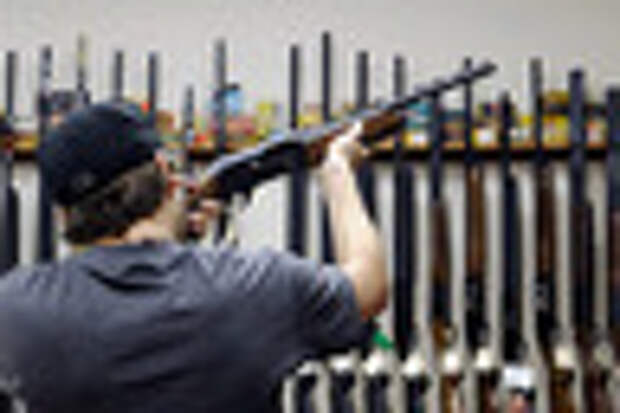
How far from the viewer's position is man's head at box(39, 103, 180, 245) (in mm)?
1240

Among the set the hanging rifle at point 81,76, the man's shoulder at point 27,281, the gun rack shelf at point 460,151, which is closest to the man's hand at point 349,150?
the man's shoulder at point 27,281

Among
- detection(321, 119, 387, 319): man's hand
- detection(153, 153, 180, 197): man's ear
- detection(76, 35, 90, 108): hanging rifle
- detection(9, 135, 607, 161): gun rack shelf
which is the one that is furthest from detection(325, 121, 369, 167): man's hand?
detection(76, 35, 90, 108): hanging rifle

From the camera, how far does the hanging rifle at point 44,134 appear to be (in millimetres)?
3145

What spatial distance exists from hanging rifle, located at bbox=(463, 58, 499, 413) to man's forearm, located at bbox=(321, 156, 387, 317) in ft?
5.30

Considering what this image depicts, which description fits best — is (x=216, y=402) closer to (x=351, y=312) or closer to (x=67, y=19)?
(x=351, y=312)

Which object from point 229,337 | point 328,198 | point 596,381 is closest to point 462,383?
point 596,381

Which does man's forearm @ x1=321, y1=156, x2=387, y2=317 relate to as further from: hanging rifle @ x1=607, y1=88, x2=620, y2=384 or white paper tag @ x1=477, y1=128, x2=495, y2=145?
white paper tag @ x1=477, y1=128, x2=495, y2=145

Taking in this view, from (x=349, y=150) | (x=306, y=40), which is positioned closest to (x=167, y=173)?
(x=349, y=150)

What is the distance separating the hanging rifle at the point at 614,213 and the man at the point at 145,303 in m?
1.81

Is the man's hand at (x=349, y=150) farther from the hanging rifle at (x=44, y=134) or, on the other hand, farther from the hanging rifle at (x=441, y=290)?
the hanging rifle at (x=44, y=134)

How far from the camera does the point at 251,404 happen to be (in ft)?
3.92

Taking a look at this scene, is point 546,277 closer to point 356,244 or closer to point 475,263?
point 475,263

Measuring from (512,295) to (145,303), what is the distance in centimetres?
202

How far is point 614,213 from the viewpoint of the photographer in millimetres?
2965
